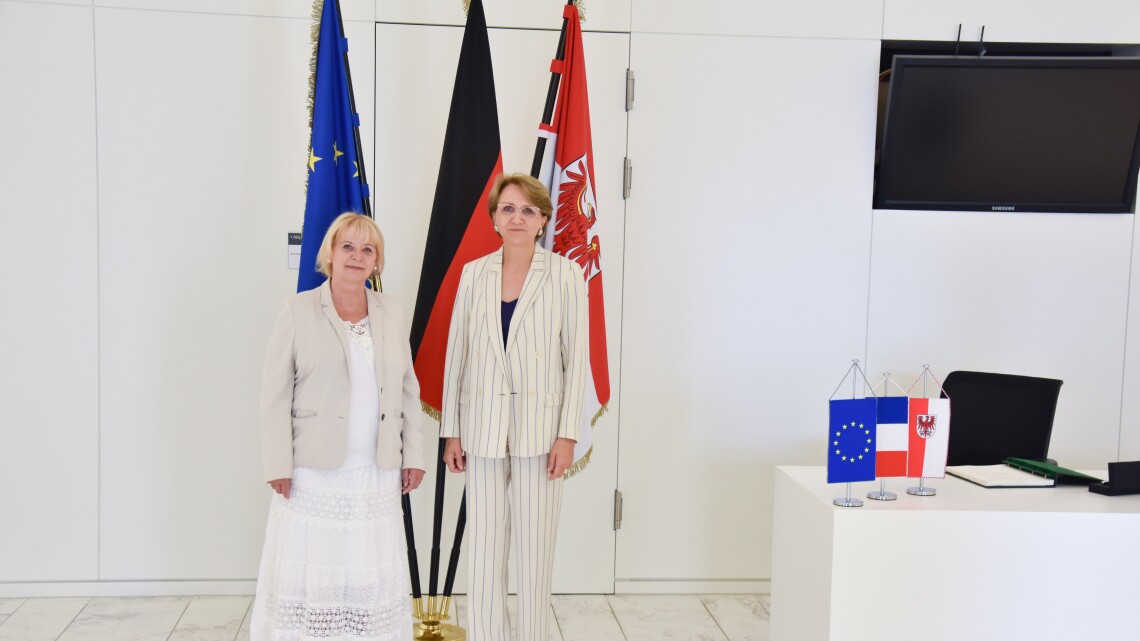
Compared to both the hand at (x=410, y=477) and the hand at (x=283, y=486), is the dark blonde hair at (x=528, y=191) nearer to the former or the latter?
the hand at (x=410, y=477)

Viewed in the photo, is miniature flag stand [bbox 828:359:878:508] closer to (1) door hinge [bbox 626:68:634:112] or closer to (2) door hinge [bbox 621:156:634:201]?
(2) door hinge [bbox 621:156:634:201]

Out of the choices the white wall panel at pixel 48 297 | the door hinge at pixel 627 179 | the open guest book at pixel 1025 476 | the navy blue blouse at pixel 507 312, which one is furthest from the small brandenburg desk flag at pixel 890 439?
the white wall panel at pixel 48 297

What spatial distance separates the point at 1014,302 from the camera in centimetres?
378

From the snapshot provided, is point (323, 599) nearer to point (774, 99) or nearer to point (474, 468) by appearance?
point (474, 468)

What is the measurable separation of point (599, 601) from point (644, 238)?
1592mm

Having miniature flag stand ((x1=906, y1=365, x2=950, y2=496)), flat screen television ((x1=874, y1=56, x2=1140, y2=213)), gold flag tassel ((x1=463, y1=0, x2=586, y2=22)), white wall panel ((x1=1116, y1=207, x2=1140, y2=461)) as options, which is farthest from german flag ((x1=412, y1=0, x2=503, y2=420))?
white wall panel ((x1=1116, y1=207, x2=1140, y2=461))

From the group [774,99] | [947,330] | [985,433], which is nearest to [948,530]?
[985,433]

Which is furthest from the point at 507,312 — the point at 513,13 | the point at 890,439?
the point at 513,13

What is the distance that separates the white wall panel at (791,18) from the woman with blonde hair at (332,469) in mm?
1945

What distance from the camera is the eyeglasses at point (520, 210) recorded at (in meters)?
2.71

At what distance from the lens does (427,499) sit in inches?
143

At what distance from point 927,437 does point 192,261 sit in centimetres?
291

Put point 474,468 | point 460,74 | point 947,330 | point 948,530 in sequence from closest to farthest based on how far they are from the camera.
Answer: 1. point 948,530
2. point 474,468
3. point 460,74
4. point 947,330

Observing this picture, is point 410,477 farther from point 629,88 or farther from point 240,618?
point 629,88
